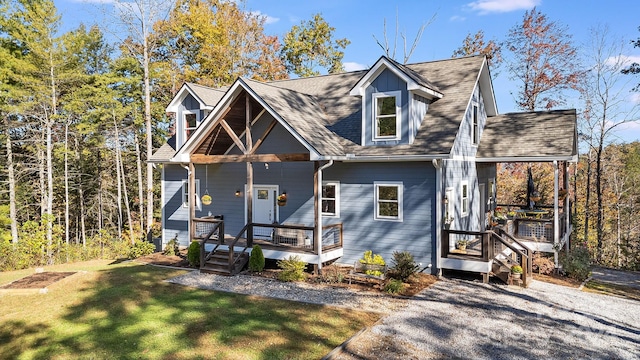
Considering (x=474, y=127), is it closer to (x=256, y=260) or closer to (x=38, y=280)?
(x=256, y=260)

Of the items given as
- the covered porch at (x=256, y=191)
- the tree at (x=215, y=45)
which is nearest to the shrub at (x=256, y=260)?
the covered porch at (x=256, y=191)

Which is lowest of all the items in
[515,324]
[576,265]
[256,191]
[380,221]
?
[515,324]

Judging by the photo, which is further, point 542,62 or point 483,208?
point 542,62

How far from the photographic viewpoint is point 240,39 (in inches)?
1261

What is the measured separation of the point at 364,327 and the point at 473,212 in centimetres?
921

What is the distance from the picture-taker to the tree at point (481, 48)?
30.4 m

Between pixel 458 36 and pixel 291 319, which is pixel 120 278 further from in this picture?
pixel 458 36

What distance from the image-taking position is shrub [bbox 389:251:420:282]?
41.0 ft

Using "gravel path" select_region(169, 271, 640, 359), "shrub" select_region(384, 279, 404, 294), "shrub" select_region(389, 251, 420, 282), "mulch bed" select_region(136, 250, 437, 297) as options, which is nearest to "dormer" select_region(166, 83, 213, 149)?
"mulch bed" select_region(136, 250, 437, 297)

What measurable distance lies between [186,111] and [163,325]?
11430 mm

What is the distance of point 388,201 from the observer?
46.3 feet

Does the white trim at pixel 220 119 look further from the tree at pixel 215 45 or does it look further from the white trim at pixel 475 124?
the tree at pixel 215 45

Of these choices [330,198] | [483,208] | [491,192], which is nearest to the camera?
[330,198]

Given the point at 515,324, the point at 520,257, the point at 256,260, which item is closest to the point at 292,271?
the point at 256,260
